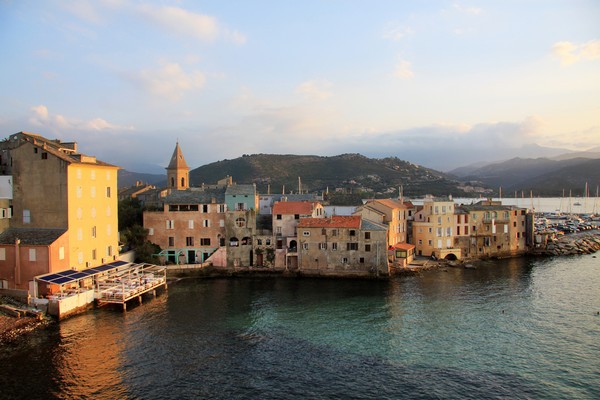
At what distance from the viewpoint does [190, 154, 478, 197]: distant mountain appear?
145 metres

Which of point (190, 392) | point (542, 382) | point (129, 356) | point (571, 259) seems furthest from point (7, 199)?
point (571, 259)

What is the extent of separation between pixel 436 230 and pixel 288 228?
2228cm

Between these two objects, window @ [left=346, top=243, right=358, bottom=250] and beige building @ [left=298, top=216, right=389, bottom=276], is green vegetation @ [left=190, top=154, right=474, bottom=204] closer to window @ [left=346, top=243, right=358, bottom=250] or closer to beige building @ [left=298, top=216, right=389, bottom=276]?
beige building @ [left=298, top=216, right=389, bottom=276]

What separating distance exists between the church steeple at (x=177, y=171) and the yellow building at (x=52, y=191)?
100 ft

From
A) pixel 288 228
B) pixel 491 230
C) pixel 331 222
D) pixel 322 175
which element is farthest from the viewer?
pixel 322 175

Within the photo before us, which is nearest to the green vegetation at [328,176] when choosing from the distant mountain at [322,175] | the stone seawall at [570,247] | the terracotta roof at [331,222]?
the distant mountain at [322,175]

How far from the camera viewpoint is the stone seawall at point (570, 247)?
70312 millimetres

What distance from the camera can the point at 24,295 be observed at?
38000mm

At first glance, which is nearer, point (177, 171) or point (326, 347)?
point (326, 347)

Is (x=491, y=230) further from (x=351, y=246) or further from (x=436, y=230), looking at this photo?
(x=351, y=246)

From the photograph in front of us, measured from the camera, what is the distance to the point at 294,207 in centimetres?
5756

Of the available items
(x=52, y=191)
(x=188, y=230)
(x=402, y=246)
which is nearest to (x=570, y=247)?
(x=402, y=246)

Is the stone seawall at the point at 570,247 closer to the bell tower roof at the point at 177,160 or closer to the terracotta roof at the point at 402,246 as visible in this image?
the terracotta roof at the point at 402,246

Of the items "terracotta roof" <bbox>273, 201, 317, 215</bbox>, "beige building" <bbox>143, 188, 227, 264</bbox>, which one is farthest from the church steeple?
"terracotta roof" <bbox>273, 201, 317, 215</bbox>
